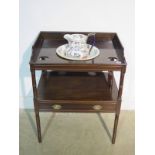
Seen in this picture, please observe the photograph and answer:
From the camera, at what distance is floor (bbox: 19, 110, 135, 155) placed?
1.58 meters

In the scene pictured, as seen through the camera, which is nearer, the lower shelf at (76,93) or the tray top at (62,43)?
the tray top at (62,43)

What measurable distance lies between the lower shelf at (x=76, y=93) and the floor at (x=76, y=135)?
12.3 inches

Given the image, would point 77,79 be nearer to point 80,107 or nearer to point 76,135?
point 80,107

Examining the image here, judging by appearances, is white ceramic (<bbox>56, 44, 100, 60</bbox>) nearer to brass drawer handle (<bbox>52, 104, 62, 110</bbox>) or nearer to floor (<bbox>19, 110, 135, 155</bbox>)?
brass drawer handle (<bbox>52, 104, 62, 110</bbox>)

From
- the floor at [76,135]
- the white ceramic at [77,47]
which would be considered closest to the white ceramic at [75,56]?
the white ceramic at [77,47]

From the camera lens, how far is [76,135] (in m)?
1.71

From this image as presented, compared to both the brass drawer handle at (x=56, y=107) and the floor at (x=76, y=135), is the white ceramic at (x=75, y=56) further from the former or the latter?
the floor at (x=76, y=135)

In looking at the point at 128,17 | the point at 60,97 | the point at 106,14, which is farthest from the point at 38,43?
the point at 128,17

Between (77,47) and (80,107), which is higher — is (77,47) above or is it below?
above

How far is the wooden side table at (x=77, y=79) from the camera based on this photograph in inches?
51.8

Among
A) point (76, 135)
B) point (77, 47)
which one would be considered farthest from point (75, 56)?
point (76, 135)

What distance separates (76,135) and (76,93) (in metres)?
0.38
